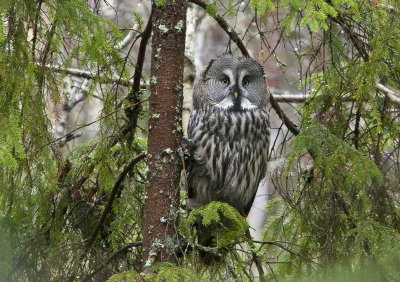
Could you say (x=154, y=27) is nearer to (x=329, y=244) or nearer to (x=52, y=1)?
(x=52, y=1)

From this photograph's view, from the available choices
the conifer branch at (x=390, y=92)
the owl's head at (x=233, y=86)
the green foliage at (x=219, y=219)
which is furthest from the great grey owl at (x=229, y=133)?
the conifer branch at (x=390, y=92)

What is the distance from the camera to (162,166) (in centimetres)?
330

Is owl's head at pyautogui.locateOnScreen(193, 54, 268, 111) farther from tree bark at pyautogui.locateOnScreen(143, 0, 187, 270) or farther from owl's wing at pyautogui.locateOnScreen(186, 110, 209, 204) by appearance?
tree bark at pyautogui.locateOnScreen(143, 0, 187, 270)

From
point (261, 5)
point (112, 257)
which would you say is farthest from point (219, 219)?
point (261, 5)

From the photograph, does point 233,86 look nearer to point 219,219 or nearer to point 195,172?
point 195,172

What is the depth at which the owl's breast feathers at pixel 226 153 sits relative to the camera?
14.3 feet

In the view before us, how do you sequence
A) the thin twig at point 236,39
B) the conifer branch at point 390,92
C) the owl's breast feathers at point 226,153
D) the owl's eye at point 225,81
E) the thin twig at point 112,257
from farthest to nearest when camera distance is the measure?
the owl's eye at point 225,81 → the owl's breast feathers at point 226,153 → the thin twig at point 236,39 → the thin twig at point 112,257 → the conifer branch at point 390,92

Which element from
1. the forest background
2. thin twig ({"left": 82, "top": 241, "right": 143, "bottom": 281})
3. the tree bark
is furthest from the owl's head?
thin twig ({"left": 82, "top": 241, "right": 143, "bottom": 281})

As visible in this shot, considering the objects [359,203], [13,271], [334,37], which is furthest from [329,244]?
[13,271]

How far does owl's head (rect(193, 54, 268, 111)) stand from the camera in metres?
4.55

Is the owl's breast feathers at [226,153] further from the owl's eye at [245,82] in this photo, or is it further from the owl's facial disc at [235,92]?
the owl's eye at [245,82]

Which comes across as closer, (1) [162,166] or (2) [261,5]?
(2) [261,5]

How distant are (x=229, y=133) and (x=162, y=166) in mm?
1184

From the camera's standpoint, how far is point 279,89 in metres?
12.3
